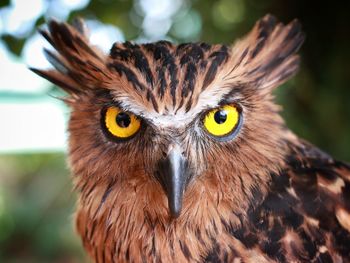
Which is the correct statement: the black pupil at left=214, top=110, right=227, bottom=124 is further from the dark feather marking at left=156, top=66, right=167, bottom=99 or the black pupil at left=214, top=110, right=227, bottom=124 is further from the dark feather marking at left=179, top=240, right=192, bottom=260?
the dark feather marking at left=179, top=240, right=192, bottom=260

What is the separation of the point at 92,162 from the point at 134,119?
27 centimetres

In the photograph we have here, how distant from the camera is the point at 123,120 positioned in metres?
1.55

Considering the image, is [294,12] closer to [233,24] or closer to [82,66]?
[233,24]

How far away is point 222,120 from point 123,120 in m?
0.29

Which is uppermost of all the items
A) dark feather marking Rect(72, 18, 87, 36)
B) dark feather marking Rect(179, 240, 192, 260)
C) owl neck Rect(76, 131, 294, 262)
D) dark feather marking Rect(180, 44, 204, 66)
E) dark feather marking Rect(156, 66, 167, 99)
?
dark feather marking Rect(72, 18, 87, 36)

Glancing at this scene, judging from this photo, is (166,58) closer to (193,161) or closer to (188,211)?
(193,161)

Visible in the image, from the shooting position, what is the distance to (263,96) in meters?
1.75

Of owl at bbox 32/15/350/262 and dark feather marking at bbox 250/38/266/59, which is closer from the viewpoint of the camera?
owl at bbox 32/15/350/262

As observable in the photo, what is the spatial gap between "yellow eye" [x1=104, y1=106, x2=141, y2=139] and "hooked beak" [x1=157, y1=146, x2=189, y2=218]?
0.51 feet

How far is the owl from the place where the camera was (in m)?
1.49

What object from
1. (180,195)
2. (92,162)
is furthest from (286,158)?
(92,162)

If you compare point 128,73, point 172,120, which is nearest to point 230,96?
point 172,120

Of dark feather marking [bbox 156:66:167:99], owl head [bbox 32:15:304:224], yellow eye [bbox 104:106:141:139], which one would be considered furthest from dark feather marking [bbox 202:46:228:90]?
yellow eye [bbox 104:106:141:139]

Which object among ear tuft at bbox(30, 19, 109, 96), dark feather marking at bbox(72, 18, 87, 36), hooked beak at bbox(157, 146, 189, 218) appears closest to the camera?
hooked beak at bbox(157, 146, 189, 218)
